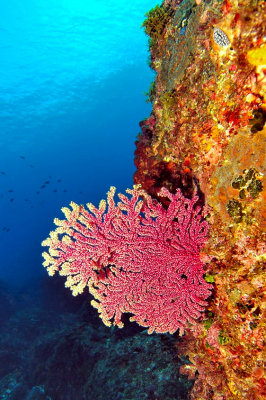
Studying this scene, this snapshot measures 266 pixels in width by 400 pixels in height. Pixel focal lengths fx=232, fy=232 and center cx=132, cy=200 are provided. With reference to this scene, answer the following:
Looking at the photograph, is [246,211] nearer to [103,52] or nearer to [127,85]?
[103,52]

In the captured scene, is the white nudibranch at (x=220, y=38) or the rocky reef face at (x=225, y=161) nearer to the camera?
the rocky reef face at (x=225, y=161)

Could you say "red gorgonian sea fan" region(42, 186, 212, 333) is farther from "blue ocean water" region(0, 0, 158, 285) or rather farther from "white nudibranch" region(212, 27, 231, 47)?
"blue ocean water" region(0, 0, 158, 285)

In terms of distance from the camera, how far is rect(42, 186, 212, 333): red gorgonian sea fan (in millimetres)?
3234

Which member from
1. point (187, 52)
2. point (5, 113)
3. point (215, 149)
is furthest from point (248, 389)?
point (5, 113)

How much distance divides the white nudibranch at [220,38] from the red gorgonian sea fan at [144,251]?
173cm

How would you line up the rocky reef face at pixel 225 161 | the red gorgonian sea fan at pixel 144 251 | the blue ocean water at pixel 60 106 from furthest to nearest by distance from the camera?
1. the blue ocean water at pixel 60 106
2. the red gorgonian sea fan at pixel 144 251
3. the rocky reef face at pixel 225 161

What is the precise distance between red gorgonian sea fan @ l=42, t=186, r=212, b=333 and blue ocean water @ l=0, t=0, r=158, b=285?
2459 centimetres

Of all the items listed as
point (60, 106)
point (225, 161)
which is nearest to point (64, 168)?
point (60, 106)

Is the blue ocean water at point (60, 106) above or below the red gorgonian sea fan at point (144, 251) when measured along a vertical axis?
above

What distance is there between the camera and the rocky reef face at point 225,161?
227 centimetres

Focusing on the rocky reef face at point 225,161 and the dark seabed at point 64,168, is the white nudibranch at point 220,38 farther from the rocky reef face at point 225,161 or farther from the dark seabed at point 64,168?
the dark seabed at point 64,168

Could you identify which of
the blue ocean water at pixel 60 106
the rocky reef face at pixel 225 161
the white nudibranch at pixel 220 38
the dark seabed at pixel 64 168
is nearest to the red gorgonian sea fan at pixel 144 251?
the rocky reef face at pixel 225 161

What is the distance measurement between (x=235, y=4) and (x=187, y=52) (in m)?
1.15

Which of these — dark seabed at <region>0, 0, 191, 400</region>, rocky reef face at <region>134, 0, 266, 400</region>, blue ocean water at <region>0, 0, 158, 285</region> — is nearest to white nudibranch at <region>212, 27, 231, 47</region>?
rocky reef face at <region>134, 0, 266, 400</region>
